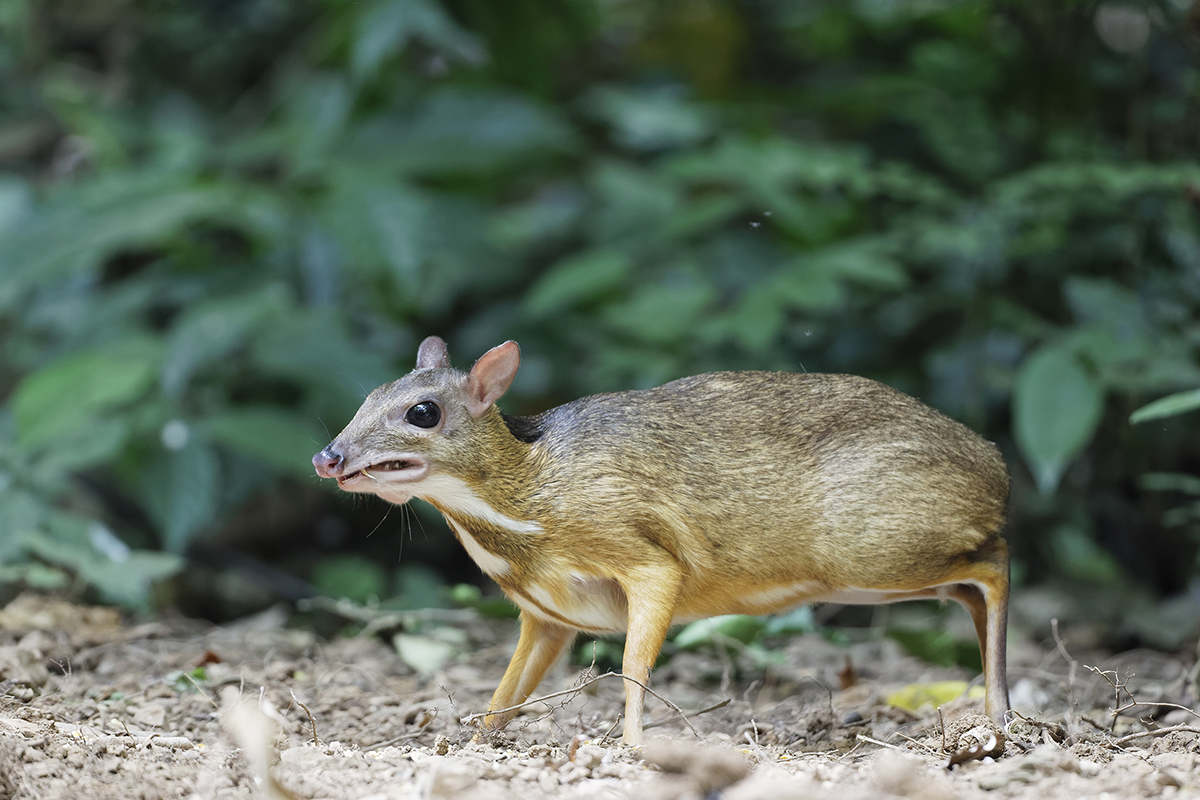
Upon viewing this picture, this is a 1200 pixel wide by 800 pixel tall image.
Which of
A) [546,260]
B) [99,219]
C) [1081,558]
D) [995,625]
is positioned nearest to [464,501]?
[995,625]

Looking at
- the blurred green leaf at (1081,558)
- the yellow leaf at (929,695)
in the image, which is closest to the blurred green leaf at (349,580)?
the yellow leaf at (929,695)

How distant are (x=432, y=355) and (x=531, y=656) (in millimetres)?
1154

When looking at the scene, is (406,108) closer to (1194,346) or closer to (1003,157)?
(1003,157)

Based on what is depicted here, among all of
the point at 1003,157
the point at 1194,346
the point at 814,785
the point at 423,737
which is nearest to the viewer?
the point at 814,785

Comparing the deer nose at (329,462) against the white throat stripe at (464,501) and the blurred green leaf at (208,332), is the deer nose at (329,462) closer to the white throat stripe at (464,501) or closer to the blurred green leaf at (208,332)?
the white throat stripe at (464,501)

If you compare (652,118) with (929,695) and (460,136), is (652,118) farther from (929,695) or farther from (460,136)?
(929,695)

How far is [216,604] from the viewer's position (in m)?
7.55

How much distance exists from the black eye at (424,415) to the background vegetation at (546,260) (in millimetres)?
2003

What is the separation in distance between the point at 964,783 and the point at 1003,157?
4.94 meters

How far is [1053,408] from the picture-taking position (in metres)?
5.78

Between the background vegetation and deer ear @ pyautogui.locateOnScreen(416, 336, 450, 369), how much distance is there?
162 centimetres

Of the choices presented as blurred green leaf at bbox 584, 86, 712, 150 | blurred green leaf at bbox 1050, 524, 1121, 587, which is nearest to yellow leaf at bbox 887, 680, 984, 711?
blurred green leaf at bbox 1050, 524, 1121, 587

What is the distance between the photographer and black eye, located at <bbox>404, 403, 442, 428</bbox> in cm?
381

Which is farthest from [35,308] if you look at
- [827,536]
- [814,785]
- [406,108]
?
[814,785]
